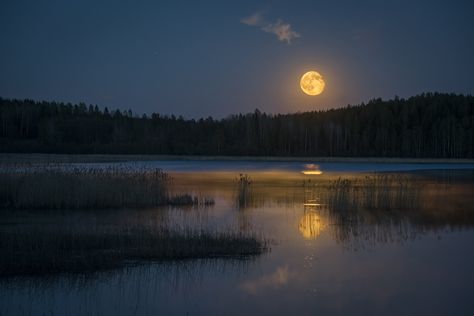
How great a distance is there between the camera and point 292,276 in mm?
8750

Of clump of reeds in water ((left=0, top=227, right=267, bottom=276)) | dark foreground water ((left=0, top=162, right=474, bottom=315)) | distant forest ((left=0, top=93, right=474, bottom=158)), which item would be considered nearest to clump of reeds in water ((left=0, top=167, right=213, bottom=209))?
dark foreground water ((left=0, top=162, right=474, bottom=315))

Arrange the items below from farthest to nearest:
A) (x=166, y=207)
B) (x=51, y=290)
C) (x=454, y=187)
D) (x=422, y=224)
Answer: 1. (x=454, y=187)
2. (x=166, y=207)
3. (x=422, y=224)
4. (x=51, y=290)

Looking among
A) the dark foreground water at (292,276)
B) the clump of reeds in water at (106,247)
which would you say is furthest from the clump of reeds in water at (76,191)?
the clump of reeds in water at (106,247)

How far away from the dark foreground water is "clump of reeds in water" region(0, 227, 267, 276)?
15.5 inches

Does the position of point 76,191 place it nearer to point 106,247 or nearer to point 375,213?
point 106,247

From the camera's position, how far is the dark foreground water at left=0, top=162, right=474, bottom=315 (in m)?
7.15

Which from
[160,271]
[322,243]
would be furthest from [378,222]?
[160,271]

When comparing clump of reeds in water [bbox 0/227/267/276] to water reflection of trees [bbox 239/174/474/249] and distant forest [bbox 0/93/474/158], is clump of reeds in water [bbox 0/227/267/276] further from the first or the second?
distant forest [bbox 0/93/474/158]

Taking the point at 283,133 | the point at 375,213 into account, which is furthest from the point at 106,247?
the point at 283,133

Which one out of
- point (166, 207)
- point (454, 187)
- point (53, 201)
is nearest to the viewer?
point (53, 201)

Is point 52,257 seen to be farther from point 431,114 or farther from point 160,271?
point 431,114

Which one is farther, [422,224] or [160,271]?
[422,224]

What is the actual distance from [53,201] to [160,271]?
810cm

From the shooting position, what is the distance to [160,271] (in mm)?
8594
